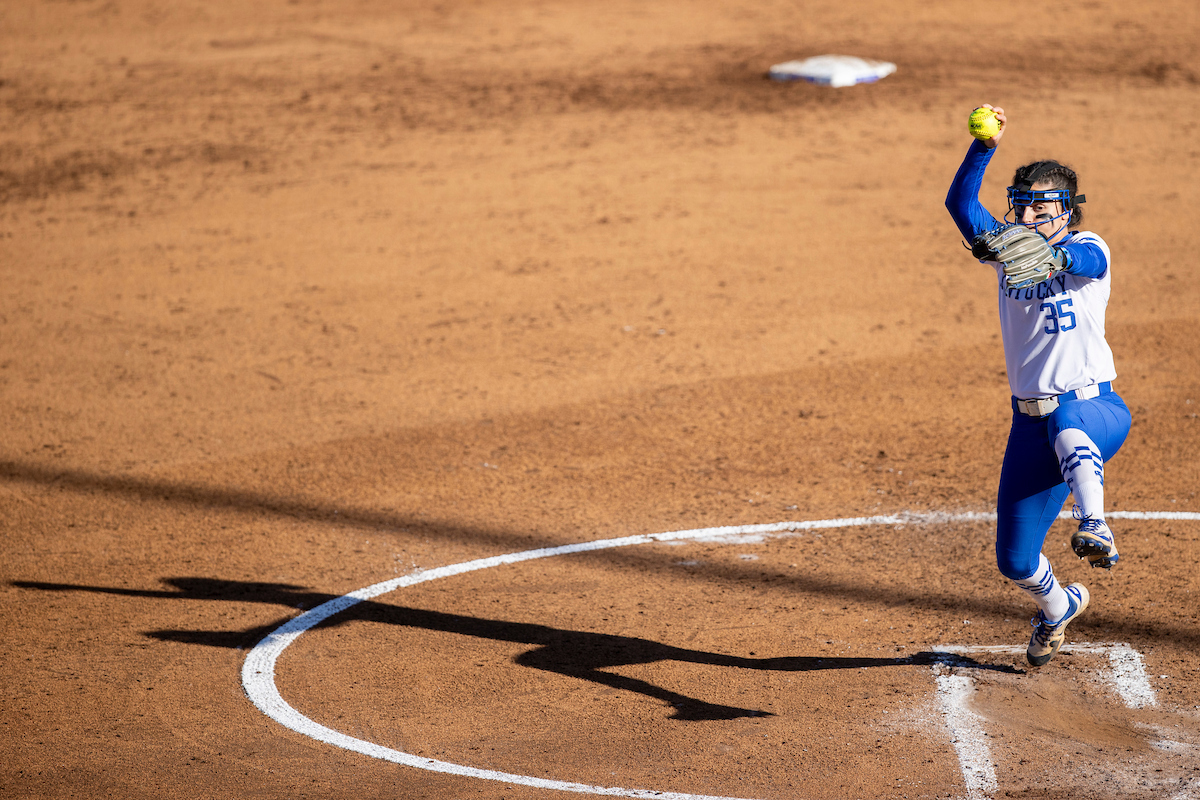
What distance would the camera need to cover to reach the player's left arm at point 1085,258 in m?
4.38

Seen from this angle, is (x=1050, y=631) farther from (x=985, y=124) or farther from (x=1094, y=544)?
(x=985, y=124)

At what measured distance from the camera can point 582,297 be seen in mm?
10531

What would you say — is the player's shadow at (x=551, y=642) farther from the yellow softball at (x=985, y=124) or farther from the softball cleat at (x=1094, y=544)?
the yellow softball at (x=985, y=124)

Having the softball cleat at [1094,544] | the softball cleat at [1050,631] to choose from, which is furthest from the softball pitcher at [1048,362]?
the softball cleat at [1050,631]

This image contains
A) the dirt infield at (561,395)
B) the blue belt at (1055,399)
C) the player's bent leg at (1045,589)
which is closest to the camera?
the blue belt at (1055,399)

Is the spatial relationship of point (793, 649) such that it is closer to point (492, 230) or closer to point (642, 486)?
point (642, 486)

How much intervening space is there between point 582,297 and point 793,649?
552cm

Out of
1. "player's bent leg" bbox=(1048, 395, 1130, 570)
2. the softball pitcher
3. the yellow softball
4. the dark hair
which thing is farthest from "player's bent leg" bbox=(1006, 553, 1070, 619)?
the yellow softball

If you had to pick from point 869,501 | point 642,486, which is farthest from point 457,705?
point 869,501

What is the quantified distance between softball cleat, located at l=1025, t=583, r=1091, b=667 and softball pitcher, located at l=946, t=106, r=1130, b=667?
8.9 inches

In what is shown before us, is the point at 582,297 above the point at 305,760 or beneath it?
above

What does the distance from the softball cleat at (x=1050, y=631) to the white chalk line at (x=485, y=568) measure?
35cm

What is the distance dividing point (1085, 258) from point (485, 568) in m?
3.50

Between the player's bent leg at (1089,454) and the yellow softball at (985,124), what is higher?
the yellow softball at (985,124)
